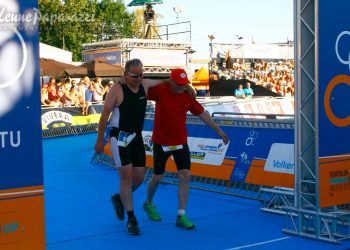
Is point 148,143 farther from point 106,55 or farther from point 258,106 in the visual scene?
point 106,55

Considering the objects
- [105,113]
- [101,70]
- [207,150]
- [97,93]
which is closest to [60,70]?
[101,70]

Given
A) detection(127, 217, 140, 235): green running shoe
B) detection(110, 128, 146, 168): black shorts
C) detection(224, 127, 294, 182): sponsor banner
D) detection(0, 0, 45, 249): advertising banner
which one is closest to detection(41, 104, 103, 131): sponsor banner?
detection(224, 127, 294, 182): sponsor banner

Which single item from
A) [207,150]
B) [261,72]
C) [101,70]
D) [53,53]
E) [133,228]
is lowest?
[133,228]

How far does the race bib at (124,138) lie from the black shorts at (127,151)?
0.04 meters

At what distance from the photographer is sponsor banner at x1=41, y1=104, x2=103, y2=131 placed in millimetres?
19219

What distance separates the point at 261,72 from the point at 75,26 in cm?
1802

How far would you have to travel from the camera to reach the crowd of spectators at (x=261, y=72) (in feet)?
111

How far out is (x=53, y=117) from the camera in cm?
1934

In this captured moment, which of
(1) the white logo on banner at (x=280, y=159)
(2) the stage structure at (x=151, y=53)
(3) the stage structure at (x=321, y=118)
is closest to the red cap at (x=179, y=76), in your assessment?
(3) the stage structure at (x=321, y=118)

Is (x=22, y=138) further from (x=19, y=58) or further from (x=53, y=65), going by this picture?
(x=53, y=65)

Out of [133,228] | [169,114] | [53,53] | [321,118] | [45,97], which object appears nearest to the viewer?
[321,118]

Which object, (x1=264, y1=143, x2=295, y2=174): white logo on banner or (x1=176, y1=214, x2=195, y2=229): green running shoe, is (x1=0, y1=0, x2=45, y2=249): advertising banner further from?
(x1=264, y1=143, x2=295, y2=174): white logo on banner

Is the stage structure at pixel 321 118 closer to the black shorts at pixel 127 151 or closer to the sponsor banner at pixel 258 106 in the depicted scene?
the black shorts at pixel 127 151

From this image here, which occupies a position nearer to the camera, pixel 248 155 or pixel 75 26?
pixel 248 155
